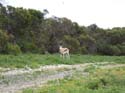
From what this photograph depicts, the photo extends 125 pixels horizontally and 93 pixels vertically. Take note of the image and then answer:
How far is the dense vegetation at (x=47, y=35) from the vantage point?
48812 millimetres

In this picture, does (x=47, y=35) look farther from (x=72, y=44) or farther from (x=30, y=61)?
(x=30, y=61)

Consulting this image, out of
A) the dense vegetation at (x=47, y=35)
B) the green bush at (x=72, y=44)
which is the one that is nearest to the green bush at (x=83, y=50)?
the dense vegetation at (x=47, y=35)

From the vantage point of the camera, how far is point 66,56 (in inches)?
1662

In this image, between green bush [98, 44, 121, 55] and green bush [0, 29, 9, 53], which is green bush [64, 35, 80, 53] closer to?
green bush [98, 44, 121, 55]

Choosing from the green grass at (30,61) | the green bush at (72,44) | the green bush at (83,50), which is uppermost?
the green bush at (72,44)

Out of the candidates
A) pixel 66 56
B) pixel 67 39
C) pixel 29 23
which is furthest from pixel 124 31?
pixel 66 56

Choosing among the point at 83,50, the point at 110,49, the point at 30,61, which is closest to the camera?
the point at 30,61

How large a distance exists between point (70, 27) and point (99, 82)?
148ft

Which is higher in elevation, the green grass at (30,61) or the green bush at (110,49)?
the green bush at (110,49)

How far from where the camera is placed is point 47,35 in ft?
186

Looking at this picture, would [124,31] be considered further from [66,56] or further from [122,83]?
[122,83]

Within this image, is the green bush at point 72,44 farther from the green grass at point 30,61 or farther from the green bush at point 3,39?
the green grass at point 30,61

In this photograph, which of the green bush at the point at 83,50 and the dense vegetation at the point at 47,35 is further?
the green bush at the point at 83,50

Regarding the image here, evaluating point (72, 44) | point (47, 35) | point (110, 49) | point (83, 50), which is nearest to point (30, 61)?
point (47, 35)
